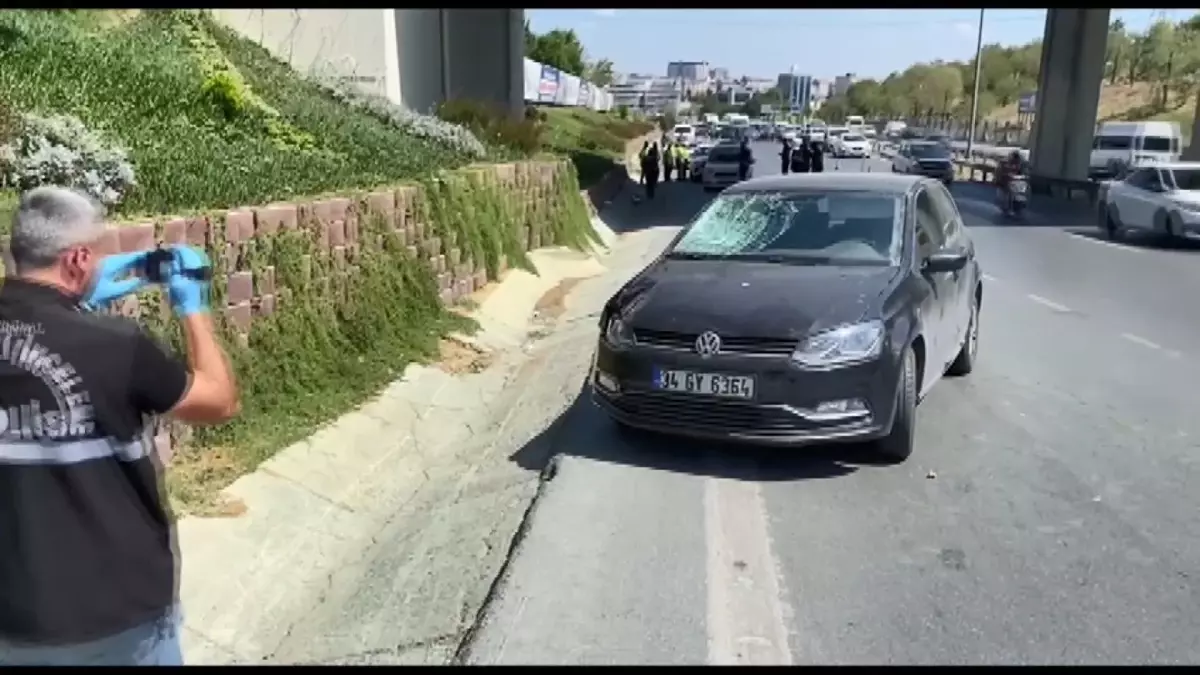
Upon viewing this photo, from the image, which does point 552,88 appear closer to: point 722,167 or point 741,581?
point 722,167

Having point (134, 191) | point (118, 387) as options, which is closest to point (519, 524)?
point (118, 387)

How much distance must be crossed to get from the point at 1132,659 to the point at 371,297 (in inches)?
240

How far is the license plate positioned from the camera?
219 inches

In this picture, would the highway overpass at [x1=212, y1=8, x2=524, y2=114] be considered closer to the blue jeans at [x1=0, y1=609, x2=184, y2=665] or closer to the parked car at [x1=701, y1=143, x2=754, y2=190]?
the parked car at [x1=701, y1=143, x2=754, y2=190]

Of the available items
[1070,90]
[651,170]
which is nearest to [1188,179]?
[651,170]

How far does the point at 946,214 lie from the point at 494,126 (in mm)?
12240

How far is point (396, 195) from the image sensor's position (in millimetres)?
9297

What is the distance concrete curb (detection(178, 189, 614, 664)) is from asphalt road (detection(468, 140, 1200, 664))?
48 cm

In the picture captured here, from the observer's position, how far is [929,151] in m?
41.1

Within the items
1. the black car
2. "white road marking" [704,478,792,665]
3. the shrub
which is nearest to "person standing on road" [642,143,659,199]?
the shrub

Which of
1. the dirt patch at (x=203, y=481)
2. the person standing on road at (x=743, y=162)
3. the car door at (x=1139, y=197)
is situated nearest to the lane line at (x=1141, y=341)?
the dirt patch at (x=203, y=481)

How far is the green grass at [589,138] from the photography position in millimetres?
34441

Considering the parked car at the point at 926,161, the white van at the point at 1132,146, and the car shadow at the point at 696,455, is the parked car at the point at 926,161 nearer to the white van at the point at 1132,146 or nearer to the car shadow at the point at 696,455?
the white van at the point at 1132,146

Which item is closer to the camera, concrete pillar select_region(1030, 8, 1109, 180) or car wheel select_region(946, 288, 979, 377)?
car wheel select_region(946, 288, 979, 377)
